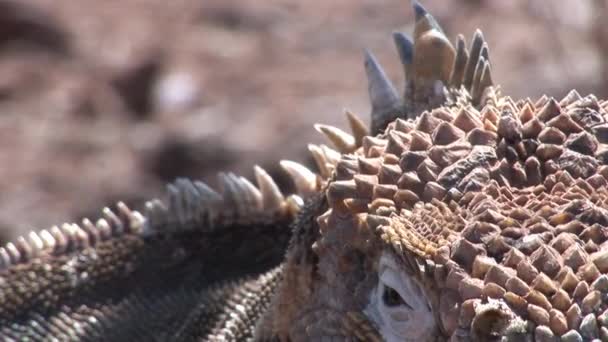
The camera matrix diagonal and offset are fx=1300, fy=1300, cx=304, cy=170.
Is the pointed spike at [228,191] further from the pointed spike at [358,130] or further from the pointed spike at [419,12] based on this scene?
the pointed spike at [419,12]

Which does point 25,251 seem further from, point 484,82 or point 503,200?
point 503,200

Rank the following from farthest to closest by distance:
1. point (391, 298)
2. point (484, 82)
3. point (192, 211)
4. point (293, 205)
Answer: point (192, 211) → point (293, 205) → point (484, 82) → point (391, 298)

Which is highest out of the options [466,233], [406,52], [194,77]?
[194,77]

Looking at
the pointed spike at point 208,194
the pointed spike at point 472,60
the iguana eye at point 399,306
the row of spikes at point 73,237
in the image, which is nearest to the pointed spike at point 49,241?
the row of spikes at point 73,237

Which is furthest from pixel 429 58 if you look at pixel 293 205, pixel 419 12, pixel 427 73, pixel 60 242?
pixel 60 242

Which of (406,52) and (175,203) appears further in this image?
(175,203)

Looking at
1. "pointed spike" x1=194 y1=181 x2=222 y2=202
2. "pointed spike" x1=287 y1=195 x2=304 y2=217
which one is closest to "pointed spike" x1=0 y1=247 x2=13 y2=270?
"pointed spike" x1=194 y1=181 x2=222 y2=202

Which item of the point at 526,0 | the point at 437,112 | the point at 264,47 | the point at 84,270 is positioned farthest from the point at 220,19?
the point at 437,112

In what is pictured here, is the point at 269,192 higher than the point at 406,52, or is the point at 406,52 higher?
the point at 406,52
